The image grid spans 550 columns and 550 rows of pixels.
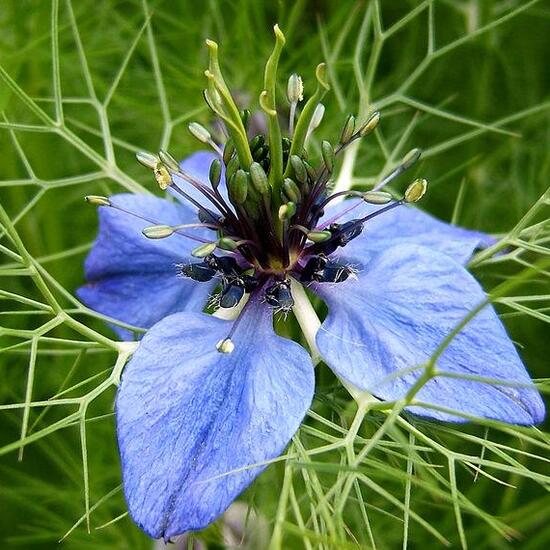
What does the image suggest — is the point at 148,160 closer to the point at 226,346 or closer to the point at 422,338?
the point at 226,346

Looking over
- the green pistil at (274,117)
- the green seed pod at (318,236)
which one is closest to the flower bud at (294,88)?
the green pistil at (274,117)

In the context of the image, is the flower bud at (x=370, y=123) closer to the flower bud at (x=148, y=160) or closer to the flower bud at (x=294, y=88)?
the flower bud at (x=294, y=88)

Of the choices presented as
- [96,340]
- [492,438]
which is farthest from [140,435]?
[492,438]

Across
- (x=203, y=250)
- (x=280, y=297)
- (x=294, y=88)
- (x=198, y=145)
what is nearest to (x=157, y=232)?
(x=203, y=250)

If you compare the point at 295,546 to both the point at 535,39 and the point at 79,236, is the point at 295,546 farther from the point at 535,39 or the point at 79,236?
the point at 535,39

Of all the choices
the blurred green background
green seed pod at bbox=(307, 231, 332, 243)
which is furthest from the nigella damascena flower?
the blurred green background

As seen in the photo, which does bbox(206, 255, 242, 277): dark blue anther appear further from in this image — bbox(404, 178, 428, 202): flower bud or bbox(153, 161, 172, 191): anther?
bbox(404, 178, 428, 202): flower bud
